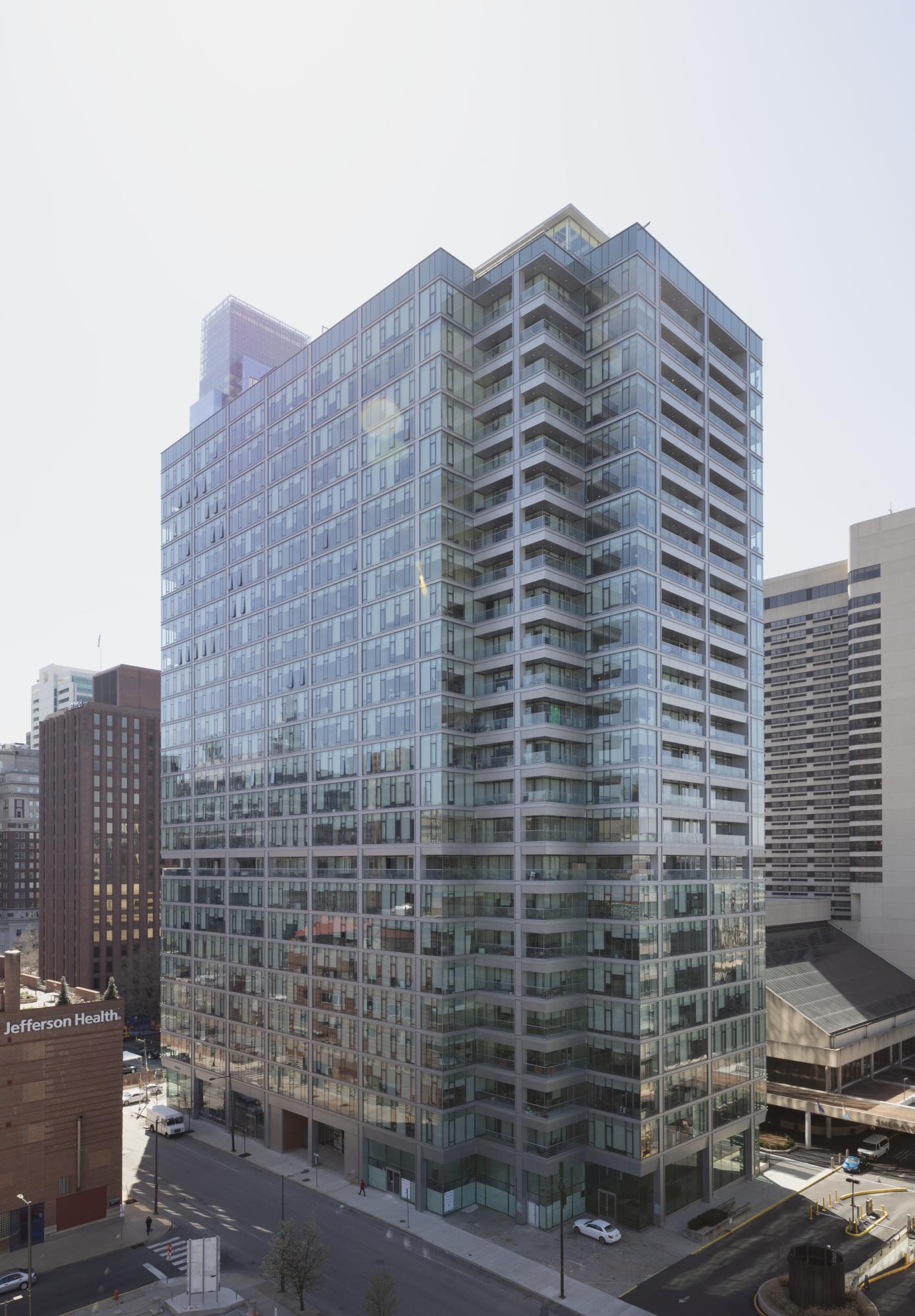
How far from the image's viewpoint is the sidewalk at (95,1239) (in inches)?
2291

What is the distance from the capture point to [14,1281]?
53.4 metres

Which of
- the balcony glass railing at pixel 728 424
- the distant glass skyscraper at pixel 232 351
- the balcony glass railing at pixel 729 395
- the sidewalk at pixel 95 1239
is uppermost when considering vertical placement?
the distant glass skyscraper at pixel 232 351

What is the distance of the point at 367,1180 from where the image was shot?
69.0m

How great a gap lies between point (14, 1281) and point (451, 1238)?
88.1 ft

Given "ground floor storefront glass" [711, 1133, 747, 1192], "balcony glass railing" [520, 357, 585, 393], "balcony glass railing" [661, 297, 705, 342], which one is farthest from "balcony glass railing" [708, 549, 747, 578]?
"ground floor storefront glass" [711, 1133, 747, 1192]

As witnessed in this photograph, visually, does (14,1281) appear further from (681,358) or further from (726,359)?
(726,359)

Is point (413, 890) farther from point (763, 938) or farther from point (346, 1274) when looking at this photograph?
point (763, 938)

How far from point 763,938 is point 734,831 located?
9.94 m

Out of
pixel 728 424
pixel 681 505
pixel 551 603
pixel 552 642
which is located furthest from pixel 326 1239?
pixel 728 424

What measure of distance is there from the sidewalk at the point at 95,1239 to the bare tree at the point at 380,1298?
2255cm

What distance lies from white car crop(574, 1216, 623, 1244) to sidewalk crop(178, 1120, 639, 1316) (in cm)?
88

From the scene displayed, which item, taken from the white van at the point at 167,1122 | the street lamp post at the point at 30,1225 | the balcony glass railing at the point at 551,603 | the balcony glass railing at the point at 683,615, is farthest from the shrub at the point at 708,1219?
the white van at the point at 167,1122

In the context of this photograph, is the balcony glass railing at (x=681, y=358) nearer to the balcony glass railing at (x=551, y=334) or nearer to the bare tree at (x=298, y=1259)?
the balcony glass railing at (x=551, y=334)

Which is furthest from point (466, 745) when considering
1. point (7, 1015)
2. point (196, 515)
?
point (196, 515)
